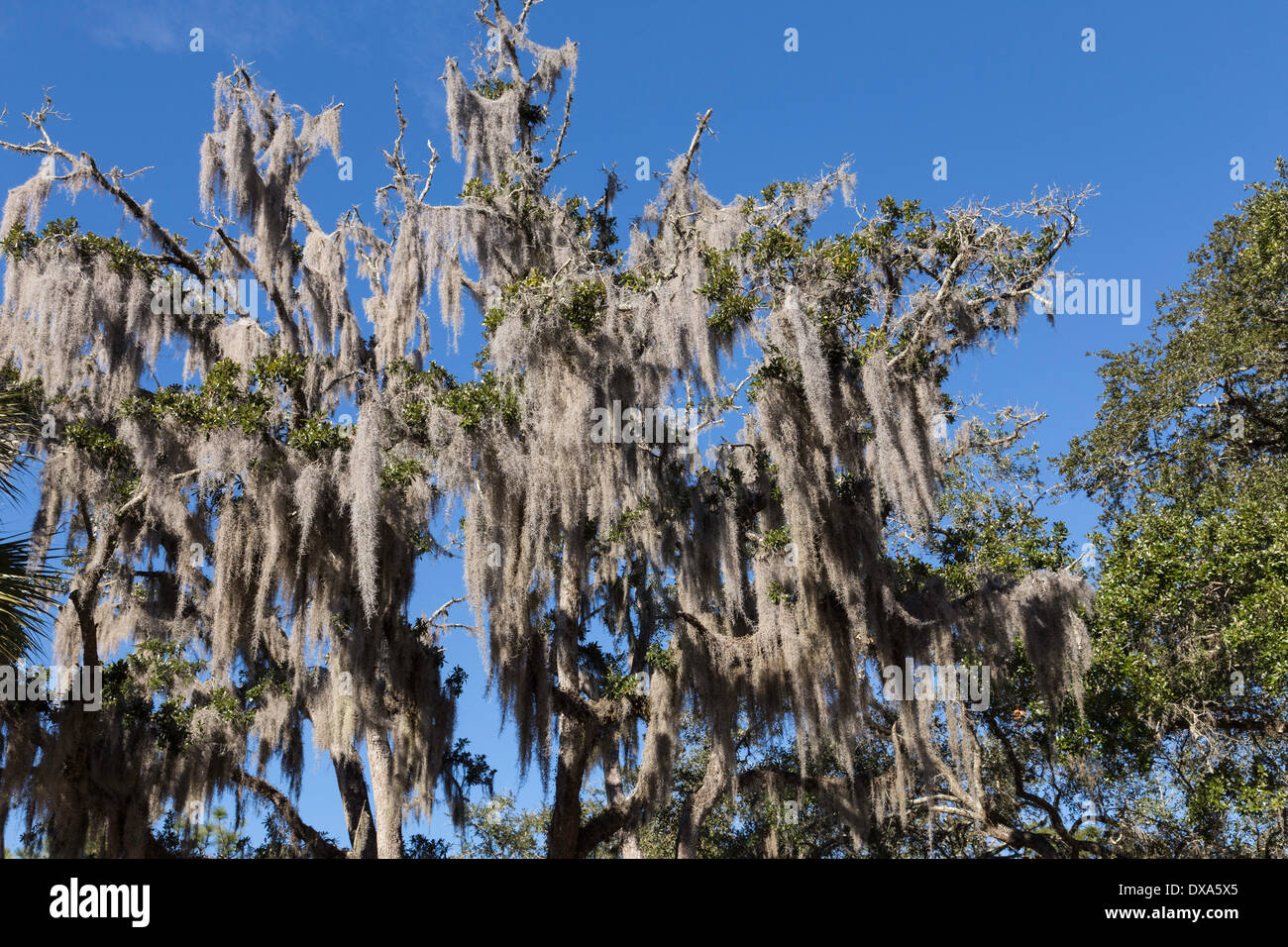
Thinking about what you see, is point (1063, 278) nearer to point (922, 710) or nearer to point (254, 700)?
point (922, 710)

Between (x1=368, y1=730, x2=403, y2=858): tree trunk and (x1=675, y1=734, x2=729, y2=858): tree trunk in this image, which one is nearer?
(x1=368, y1=730, x2=403, y2=858): tree trunk

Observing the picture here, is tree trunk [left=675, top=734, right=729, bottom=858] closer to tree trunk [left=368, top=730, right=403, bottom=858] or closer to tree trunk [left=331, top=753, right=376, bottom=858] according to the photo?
tree trunk [left=368, top=730, right=403, bottom=858]

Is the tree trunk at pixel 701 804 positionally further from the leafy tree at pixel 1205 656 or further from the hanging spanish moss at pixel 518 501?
the leafy tree at pixel 1205 656

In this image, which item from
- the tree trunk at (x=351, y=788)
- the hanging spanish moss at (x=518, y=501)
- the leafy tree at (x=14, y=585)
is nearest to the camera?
the leafy tree at (x=14, y=585)

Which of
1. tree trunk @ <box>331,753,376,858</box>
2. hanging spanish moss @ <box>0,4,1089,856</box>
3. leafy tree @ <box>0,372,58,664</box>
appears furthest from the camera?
tree trunk @ <box>331,753,376,858</box>

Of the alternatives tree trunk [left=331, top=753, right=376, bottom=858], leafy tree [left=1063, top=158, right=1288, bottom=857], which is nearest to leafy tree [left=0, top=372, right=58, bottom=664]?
tree trunk [left=331, top=753, right=376, bottom=858]

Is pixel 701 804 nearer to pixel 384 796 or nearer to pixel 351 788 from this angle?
pixel 384 796

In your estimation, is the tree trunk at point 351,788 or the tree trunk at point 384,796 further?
the tree trunk at point 351,788

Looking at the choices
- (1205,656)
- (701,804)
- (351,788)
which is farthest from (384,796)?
(1205,656)

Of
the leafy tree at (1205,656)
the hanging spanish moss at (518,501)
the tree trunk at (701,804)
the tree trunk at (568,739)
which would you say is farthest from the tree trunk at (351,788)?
the leafy tree at (1205,656)

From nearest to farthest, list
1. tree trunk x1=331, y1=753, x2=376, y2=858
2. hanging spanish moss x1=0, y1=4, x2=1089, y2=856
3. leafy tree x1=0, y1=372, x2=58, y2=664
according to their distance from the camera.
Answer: leafy tree x1=0, y1=372, x2=58, y2=664
hanging spanish moss x1=0, y1=4, x2=1089, y2=856
tree trunk x1=331, y1=753, x2=376, y2=858

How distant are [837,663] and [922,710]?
1429mm

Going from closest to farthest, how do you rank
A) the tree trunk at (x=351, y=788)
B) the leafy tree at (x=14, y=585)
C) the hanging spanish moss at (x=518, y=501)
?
the leafy tree at (x=14, y=585), the hanging spanish moss at (x=518, y=501), the tree trunk at (x=351, y=788)
